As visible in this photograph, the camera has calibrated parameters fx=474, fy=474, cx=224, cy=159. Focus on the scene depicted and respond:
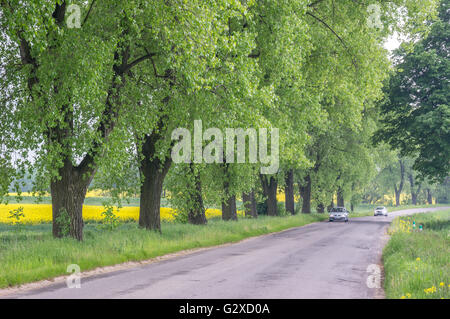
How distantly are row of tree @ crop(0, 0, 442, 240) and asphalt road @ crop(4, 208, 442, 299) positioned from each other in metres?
3.57

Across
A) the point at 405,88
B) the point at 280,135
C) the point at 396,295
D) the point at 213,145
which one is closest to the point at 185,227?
the point at 213,145

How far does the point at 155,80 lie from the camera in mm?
17750

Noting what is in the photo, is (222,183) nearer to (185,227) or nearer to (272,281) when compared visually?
(185,227)

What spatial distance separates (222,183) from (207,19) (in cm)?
1521

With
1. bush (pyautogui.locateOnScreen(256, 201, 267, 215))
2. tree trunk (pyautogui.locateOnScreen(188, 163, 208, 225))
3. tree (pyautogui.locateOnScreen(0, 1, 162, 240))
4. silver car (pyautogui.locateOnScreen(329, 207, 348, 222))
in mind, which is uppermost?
tree (pyautogui.locateOnScreen(0, 1, 162, 240))

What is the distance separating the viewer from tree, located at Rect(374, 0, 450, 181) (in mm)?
29406

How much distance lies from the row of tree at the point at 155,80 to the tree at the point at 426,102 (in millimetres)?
7843

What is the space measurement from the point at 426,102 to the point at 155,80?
20614 mm

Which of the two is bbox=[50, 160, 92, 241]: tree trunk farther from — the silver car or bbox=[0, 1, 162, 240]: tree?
the silver car

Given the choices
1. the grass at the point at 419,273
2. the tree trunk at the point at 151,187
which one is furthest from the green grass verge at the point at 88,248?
the grass at the point at 419,273

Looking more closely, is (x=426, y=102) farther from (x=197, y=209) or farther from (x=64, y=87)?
(x=64, y=87)

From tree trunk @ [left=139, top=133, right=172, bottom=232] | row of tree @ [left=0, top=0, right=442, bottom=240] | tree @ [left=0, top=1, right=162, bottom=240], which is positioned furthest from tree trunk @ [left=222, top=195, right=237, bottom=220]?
tree @ [left=0, top=1, right=162, bottom=240]

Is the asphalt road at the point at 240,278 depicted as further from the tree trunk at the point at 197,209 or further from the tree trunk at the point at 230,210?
the tree trunk at the point at 230,210

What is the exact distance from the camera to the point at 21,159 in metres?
13.8
